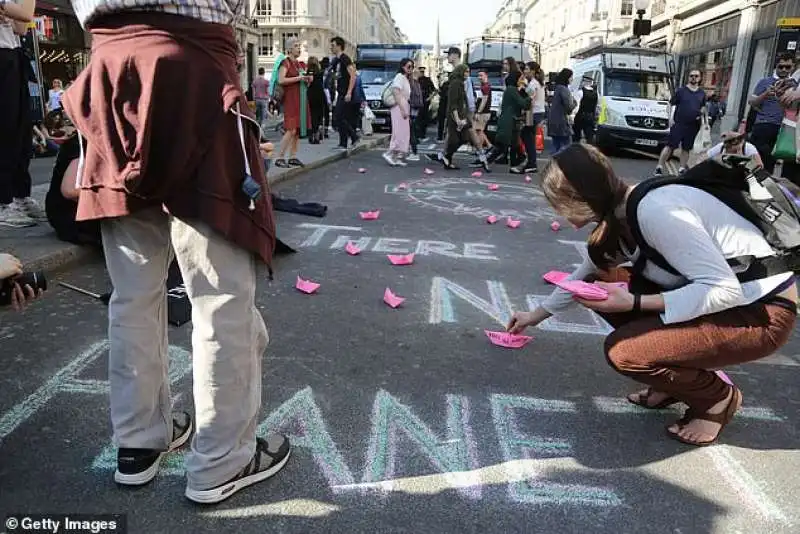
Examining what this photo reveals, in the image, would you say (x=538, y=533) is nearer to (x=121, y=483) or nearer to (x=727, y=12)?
(x=121, y=483)

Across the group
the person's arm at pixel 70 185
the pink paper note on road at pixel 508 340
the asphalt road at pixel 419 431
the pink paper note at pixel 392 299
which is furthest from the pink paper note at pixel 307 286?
the person's arm at pixel 70 185

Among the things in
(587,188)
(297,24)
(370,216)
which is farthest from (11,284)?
(297,24)

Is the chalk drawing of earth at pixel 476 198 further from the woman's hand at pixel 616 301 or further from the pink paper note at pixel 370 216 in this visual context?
the woman's hand at pixel 616 301

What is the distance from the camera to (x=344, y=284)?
4359mm

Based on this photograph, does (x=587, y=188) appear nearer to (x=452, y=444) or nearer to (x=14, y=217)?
→ (x=452, y=444)

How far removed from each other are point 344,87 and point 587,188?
10422 mm

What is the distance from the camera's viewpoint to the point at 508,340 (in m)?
3.37

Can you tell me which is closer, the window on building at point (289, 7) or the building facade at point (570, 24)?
the building facade at point (570, 24)

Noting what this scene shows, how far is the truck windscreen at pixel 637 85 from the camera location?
52.1ft

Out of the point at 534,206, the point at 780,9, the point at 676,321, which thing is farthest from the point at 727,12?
the point at 676,321

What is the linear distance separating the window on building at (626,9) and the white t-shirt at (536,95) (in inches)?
2060

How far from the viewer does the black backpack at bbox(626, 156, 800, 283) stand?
7.43ft

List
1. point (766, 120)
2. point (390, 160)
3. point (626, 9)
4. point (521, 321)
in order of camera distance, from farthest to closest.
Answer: point (626, 9)
point (390, 160)
point (766, 120)
point (521, 321)

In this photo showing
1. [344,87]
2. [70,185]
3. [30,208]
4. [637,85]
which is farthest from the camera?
[637,85]
